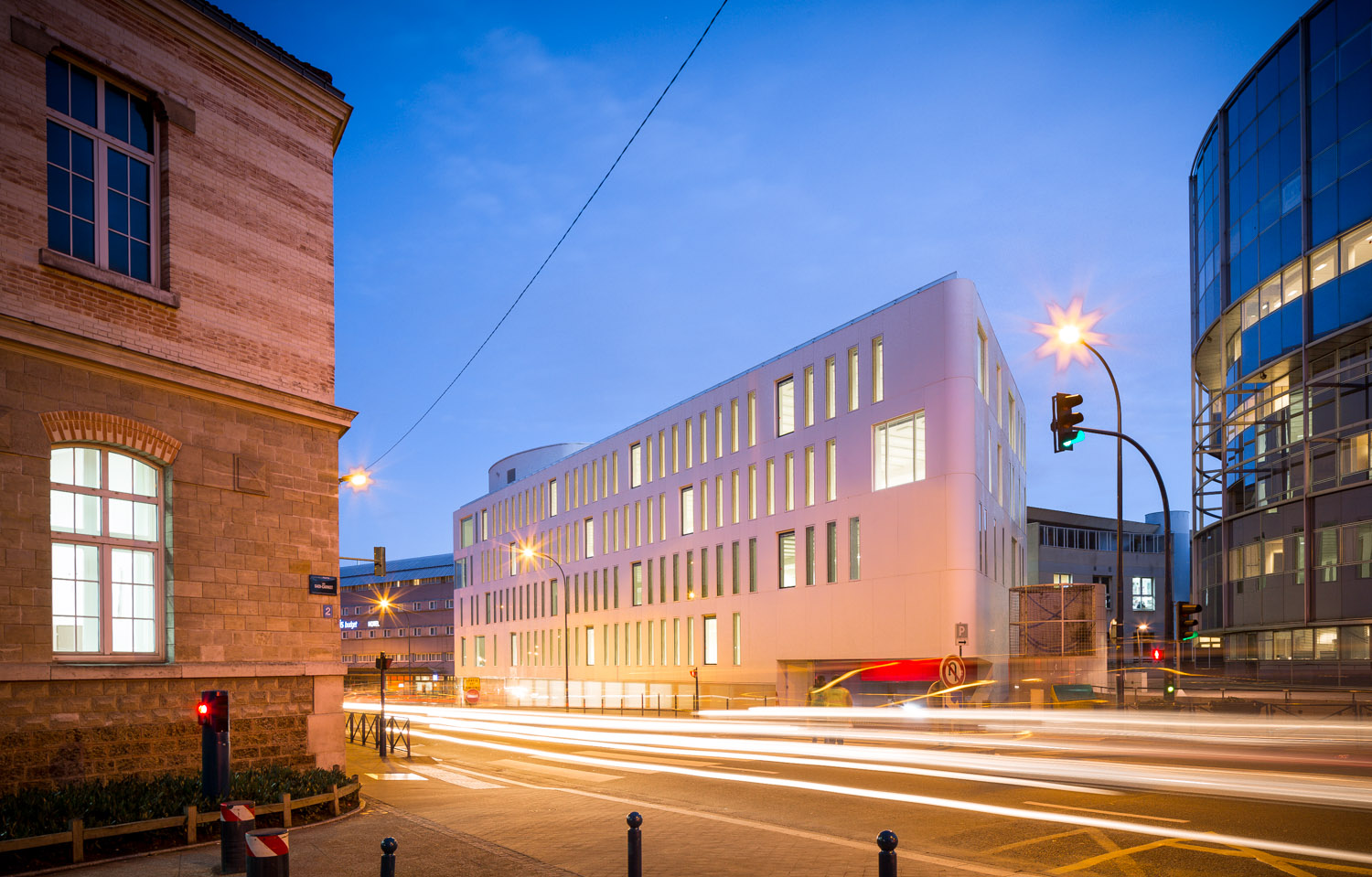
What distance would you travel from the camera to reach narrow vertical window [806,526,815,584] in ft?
139

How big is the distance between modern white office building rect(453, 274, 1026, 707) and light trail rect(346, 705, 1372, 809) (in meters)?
9.97

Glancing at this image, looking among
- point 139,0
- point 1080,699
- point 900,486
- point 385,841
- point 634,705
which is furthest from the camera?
point 634,705

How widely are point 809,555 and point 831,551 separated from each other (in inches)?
60.4

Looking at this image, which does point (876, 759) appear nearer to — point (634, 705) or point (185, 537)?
point (185, 537)

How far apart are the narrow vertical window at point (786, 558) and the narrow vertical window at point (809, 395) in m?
5.13

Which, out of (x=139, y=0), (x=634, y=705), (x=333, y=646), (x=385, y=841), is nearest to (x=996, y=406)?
(x=634, y=705)

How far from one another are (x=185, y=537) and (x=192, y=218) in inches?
185

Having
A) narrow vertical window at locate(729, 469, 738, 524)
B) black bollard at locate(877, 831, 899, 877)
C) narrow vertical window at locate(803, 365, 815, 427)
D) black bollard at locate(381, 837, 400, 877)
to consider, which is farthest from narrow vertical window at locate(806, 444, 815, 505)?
black bollard at locate(877, 831, 899, 877)

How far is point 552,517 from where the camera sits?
227ft

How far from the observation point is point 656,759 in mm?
22375

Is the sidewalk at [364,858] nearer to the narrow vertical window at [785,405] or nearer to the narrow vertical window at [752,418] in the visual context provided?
the narrow vertical window at [785,405]

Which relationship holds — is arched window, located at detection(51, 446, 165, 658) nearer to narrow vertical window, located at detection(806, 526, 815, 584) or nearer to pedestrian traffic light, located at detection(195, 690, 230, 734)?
pedestrian traffic light, located at detection(195, 690, 230, 734)

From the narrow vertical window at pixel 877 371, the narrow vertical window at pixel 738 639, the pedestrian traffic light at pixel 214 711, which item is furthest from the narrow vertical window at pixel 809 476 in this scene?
the pedestrian traffic light at pixel 214 711

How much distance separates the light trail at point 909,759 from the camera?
13.6 m
